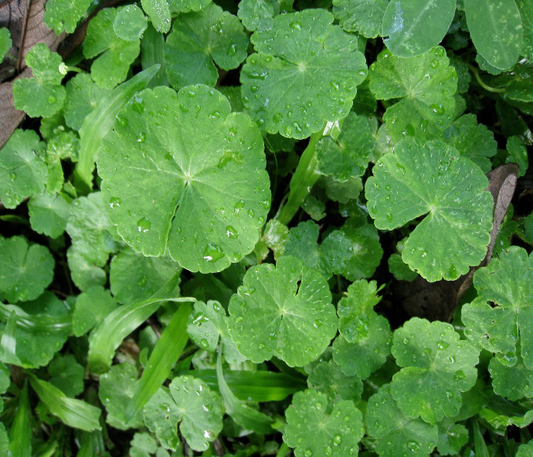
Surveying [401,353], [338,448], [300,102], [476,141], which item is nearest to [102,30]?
[300,102]

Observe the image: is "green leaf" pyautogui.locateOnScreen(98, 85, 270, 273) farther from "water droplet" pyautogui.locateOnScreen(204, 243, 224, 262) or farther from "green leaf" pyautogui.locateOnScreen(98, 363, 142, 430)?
"green leaf" pyautogui.locateOnScreen(98, 363, 142, 430)

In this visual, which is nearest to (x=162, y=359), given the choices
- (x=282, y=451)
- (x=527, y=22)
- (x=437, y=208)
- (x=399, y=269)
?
(x=282, y=451)

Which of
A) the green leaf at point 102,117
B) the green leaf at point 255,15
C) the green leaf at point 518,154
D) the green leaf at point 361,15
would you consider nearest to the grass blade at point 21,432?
the green leaf at point 102,117

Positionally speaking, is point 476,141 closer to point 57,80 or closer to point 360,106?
point 360,106

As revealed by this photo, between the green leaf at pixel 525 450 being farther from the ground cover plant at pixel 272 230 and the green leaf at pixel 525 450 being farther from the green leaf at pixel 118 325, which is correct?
the green leaf at pixel 118 325

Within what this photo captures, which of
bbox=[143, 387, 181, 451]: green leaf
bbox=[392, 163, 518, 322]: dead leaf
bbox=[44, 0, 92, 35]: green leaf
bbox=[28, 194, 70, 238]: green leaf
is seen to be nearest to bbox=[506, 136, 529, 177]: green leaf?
bbox=[392, 163, 518, 322]: dead leaf
